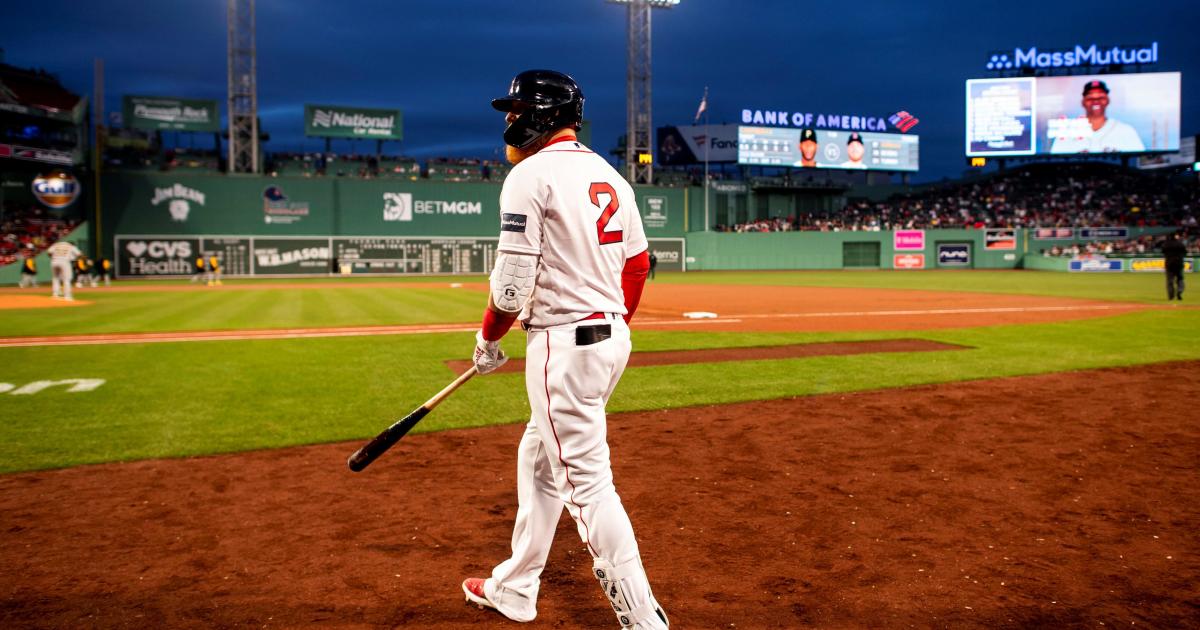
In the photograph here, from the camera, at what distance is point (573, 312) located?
9.86 ft

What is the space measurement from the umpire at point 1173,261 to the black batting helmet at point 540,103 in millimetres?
22273

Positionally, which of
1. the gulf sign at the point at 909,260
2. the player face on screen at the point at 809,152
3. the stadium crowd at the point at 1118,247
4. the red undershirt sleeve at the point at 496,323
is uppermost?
the player face on screen at the point at 809,152

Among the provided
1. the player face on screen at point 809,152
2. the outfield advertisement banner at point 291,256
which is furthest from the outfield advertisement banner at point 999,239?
the outfield advertisement banner at point 291,256

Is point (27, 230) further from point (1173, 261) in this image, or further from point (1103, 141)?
point (1103, 141)

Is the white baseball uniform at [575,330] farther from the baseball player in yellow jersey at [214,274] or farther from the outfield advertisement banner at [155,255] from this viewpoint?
the outfield advertisement banner at [155,255]

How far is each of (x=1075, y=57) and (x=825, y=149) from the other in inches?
803

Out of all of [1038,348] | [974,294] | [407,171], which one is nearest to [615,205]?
[1038,348]

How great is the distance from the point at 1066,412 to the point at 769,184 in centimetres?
6301

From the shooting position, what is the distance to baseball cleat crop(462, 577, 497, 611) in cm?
349

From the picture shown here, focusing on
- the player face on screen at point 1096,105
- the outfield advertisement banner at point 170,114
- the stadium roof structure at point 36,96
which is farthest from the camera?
the player face on screen at point 1096,105

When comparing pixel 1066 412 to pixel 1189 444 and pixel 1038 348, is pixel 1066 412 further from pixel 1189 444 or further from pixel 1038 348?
pixel 1038 348

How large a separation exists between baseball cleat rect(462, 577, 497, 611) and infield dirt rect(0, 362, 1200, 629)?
0.06 metres

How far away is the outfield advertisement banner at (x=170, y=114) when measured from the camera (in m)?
53.0

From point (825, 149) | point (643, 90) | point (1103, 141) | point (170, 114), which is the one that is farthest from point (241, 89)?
point (1103, 141)
